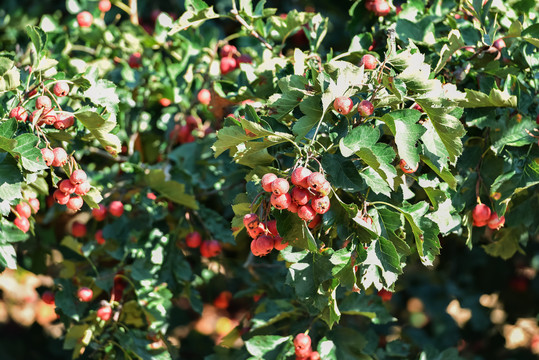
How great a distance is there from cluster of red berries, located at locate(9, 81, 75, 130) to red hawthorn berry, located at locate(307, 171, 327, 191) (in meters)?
0.64

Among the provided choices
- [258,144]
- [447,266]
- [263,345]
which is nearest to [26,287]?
[447,266]

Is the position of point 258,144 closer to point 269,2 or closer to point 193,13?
point 193,13

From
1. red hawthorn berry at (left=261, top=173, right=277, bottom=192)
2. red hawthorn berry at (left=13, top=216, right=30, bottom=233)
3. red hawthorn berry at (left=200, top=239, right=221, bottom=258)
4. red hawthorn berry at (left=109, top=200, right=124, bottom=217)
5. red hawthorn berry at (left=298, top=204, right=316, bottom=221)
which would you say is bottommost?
red hawthorn berry at (left=200, top=239, right=221, bottom=258)

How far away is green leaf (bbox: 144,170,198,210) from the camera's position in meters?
2.08

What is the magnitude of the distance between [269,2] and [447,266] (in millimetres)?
1601

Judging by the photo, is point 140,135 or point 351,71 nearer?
point 351,71

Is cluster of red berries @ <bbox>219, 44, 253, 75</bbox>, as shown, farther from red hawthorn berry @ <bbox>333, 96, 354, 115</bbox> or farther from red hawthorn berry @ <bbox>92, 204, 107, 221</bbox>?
red hawthorn berry @ <bbox>333, 96, 354, 115</bbox>

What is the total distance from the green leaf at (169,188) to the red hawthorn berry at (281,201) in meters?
0.73

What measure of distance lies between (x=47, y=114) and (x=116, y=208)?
1.84 feet

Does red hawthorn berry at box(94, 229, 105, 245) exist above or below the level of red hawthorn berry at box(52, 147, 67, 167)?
below

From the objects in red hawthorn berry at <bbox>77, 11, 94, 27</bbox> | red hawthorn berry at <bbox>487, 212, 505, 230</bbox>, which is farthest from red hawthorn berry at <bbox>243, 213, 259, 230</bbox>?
red hawthorn berry at <bbox>77, 11, 94, 27</bbox>

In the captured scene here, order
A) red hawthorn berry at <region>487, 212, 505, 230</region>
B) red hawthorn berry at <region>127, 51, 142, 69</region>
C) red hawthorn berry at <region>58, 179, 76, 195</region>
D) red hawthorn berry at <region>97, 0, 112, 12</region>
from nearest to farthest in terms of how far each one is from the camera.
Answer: red hawthorn berry at <region>58, 179, 76, 195</region> < red hawthorn berry at <region>487, 212, 505, 230</region> < red hawthorn berry at <region>127, 51, 142, 69</region> < red hawthorn berry at <region>97, 0, 112, 12</region>

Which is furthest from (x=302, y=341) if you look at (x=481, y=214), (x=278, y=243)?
(x=481, y=214)

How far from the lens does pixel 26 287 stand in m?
4.39
